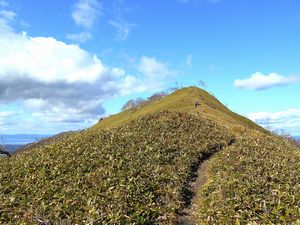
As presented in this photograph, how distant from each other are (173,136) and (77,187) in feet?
60.8

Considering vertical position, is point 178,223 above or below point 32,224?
below

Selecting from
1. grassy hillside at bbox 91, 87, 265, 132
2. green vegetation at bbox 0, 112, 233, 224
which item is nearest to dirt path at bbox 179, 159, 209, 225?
green vegetation at bbox 0, 112, 233, 224

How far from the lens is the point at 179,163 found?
1184 inches

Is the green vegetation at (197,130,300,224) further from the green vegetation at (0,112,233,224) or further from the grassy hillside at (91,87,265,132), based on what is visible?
the grassy hillside at (91,87,265,132)

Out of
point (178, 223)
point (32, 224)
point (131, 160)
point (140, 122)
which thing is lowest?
point (178, 223)

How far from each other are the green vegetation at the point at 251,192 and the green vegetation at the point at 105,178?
2095mm

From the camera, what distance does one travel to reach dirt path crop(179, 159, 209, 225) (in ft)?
67.9

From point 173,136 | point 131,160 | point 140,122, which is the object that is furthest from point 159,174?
point 140,122

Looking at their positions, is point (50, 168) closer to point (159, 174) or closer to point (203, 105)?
point (159, 174)

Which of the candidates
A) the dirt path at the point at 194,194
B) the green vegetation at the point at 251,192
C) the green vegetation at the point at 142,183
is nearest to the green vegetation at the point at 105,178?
the green vegetation at the point at 142,183

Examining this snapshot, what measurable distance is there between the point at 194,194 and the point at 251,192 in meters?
4.79

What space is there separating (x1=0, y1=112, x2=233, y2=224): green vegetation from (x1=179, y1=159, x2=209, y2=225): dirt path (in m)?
0.63

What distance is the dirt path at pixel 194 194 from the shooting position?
67.9 ft

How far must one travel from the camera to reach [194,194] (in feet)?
82.5
